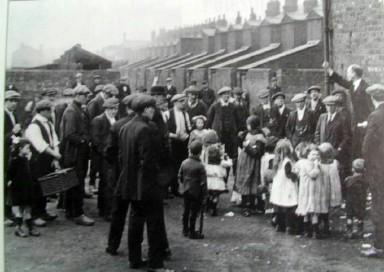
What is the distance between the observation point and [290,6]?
18234 mm

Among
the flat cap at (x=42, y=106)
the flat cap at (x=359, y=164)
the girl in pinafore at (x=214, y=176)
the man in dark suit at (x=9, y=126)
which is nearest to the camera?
the man in dark suit at (x=9, y=126)

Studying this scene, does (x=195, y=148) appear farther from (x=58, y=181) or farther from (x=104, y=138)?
(x=58, y=181)

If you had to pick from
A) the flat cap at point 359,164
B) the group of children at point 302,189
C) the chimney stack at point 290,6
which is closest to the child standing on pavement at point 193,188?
the group of children at point 302,189

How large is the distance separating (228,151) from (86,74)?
2684 millimetres

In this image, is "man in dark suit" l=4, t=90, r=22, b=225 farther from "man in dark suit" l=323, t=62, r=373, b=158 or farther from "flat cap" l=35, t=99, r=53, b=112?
"man in dark suit" l=323, t=62, r=373, b=158

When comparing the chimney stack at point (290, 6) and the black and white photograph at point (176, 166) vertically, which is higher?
the chimney stack at point (290, 6)

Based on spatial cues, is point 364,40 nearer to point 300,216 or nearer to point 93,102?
point 300,216

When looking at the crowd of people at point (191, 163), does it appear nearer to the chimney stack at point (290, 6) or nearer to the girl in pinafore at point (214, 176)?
the girl in pinafore at point (214, 176)

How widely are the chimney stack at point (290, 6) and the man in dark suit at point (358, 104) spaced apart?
1331 cm

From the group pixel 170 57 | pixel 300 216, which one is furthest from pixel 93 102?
pixel 170 57

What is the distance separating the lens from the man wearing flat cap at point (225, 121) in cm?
639

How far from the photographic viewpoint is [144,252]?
4.23 m

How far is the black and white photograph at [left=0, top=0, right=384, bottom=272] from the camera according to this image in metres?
3.89

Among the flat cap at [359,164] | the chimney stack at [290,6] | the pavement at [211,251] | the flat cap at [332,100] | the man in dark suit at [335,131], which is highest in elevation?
the chimney stack at [290,6]
